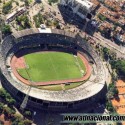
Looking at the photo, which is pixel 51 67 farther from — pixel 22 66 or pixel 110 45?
pixel 110 45

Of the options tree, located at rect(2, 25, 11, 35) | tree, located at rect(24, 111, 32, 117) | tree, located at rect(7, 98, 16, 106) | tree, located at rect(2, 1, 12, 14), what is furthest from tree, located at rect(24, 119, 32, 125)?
tree, located at rect(2, 1, 12, 14)

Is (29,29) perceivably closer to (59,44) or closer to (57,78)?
(59,44)

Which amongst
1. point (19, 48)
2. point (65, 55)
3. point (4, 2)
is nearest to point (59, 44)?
point (65, 55)

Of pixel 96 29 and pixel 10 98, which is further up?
pixel 96 29

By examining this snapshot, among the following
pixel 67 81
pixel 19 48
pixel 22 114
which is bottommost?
pixel 22 114

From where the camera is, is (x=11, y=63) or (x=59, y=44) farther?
(x=59, y=44)

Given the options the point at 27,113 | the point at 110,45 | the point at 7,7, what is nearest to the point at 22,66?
the point at 27,113
